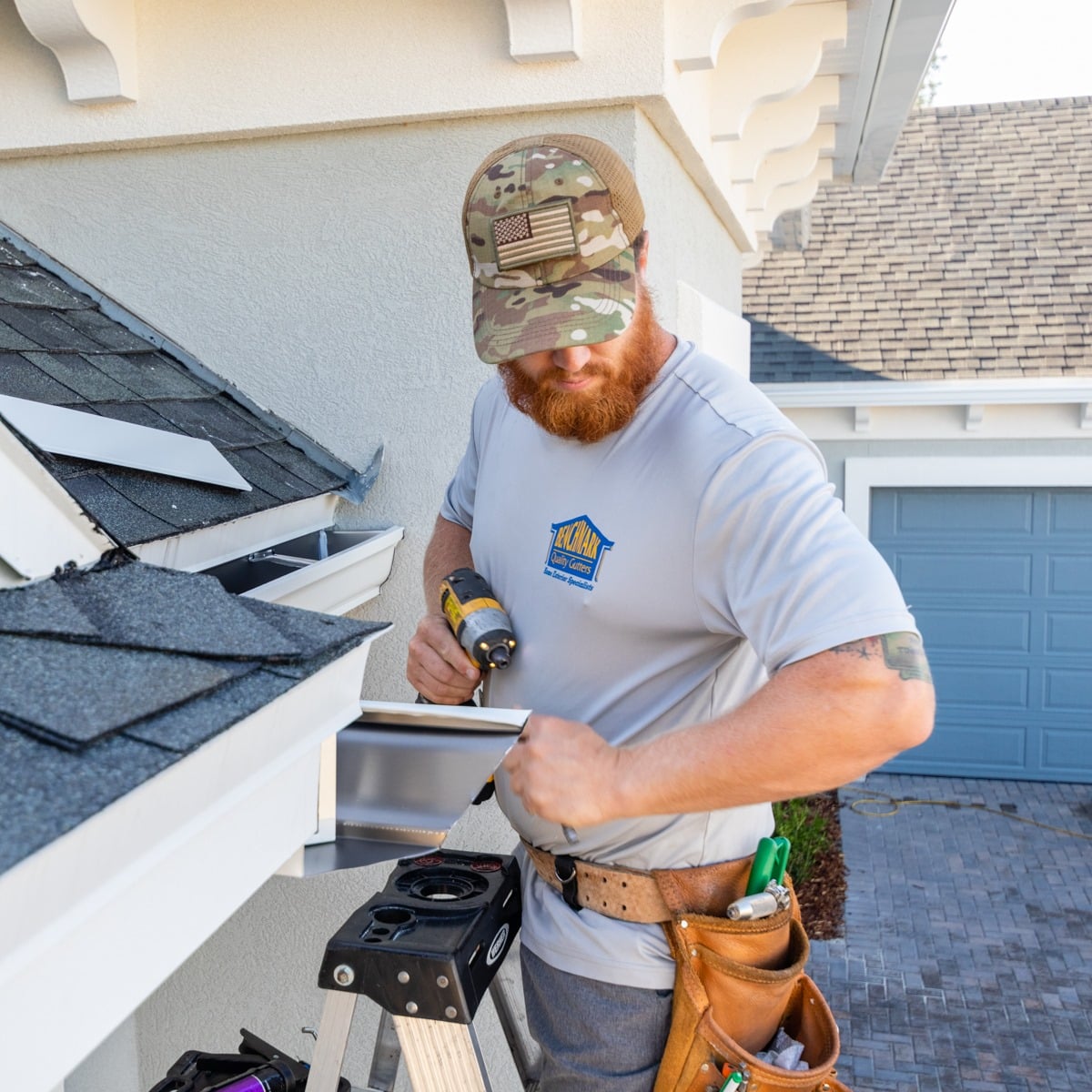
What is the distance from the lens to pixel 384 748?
1661mm

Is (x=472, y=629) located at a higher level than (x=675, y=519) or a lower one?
lower

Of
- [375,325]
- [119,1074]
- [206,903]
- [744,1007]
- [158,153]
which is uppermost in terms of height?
[158,153]

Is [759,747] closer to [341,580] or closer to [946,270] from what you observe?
[341,580]

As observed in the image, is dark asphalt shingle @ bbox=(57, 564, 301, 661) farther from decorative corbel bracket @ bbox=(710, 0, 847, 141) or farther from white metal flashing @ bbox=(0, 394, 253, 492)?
decorative corbel bracket @ bbox=(710, 0, 847, 141)

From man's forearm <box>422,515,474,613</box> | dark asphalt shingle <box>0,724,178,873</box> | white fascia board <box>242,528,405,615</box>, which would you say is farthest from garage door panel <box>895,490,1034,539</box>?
dark asphalt shingle <box>0,724,178,873</box>

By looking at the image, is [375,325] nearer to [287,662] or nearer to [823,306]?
[287,662]

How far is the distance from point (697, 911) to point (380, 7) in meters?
2.28

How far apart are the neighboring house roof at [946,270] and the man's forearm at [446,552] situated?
733 centimetres

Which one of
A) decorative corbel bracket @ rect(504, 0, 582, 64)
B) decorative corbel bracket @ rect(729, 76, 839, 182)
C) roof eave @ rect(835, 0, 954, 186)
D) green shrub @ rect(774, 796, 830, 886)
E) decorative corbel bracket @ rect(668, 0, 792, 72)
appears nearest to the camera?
decorative corbel bracket @ rect(504, 0, 582, 64)

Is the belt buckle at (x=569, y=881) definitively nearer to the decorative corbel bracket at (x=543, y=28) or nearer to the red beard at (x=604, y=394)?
the red beard at (x=604, y=394)

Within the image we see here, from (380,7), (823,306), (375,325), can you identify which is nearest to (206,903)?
(375,325)

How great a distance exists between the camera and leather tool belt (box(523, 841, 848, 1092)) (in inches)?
72.8

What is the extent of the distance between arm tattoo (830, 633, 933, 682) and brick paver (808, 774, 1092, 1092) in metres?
4.56

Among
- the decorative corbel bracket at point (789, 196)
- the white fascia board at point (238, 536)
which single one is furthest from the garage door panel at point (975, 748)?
the white fascia board at point (238, 536)
